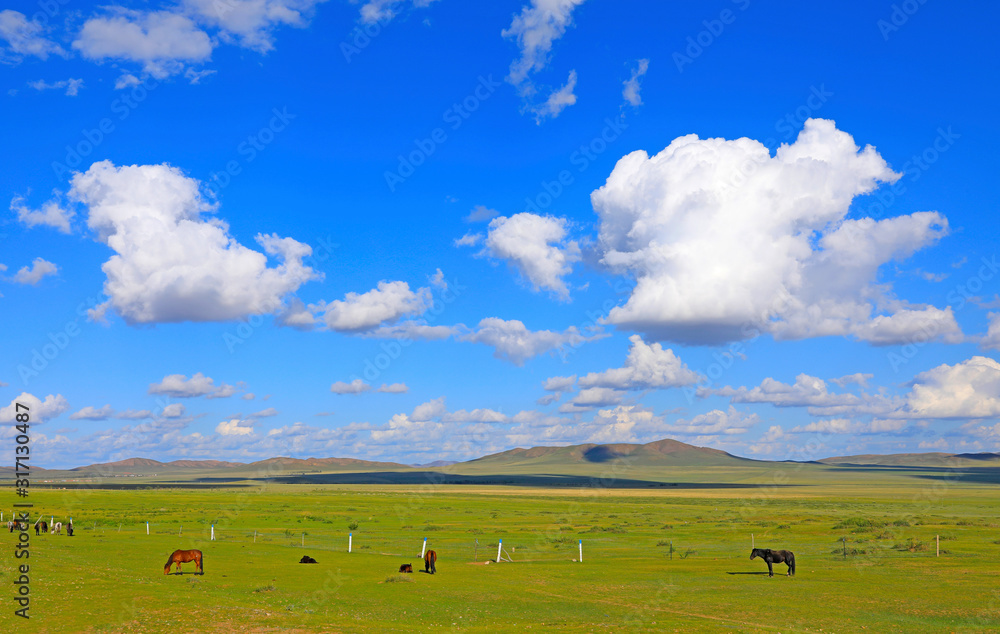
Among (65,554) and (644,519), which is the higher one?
(65,554)

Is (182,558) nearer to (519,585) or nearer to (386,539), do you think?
(519,585)

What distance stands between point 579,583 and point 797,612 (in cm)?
1038

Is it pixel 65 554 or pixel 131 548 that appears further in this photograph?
pixel 131 548

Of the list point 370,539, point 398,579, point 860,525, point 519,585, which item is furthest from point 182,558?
point 860,525

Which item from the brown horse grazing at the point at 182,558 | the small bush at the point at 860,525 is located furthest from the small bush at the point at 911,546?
the brown horse grazing at the point at 182,558

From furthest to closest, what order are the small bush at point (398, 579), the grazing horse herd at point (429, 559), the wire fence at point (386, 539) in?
the wire fence at point (386, 539), the small bush at point (398, 579), the grazing horse herd at point (429, 559)

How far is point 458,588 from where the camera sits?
30562mm

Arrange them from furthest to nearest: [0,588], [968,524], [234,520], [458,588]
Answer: [234,520], [968,524], [458,588], [0,588]

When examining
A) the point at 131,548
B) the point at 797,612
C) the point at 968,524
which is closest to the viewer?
the point at 797,612

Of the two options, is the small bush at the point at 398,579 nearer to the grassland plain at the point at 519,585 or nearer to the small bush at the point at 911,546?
the grassland plain at the point at 519,585

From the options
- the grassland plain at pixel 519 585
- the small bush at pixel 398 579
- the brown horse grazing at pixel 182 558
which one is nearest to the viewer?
the grassland plain at pixel 519 585

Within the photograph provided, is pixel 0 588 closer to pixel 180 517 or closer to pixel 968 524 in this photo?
pixel 180 517

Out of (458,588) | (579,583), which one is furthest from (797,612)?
(458,588)

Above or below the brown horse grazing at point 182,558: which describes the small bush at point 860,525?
below
